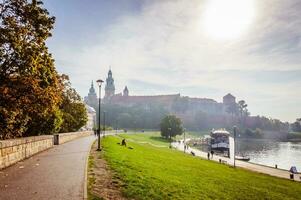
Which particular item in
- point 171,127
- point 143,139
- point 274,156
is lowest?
point 274,156

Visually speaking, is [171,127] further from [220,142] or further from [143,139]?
[143,139]

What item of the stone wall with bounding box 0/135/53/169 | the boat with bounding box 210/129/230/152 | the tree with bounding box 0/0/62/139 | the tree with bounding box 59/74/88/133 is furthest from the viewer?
the boat with bounding box 210/129/230/152

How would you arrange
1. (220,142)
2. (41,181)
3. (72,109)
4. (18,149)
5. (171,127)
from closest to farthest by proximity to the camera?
(41,181), (18,149), (72,109), (220,142), (171,127)

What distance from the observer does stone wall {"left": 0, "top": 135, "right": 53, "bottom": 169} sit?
1394 cm

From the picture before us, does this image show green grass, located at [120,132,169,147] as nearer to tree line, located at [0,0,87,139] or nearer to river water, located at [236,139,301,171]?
river water, located at [236,139,301,171]

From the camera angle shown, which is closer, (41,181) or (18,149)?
(41,181)

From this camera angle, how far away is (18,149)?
1658 centimetres

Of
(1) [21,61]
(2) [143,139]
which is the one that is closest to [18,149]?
(1) [21,61]

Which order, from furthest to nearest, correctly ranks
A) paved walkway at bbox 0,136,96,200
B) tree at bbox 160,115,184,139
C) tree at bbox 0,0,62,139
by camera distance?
1. tree at bbox 160,115,184,139
2. tree at bbox 0,0,62,139
3. paved walkway at bbox 0,136,96,200

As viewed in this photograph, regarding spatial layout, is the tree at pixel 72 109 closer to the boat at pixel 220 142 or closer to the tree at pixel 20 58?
the tree at pixel 20 58

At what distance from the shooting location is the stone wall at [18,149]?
45.7ft

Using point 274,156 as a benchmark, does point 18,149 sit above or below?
above

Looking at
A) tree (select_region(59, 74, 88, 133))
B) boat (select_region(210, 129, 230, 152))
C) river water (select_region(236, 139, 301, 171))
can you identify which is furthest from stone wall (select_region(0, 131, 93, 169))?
boat (select_region(210, 129, 230, 152))

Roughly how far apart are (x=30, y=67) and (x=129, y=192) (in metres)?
10.1
